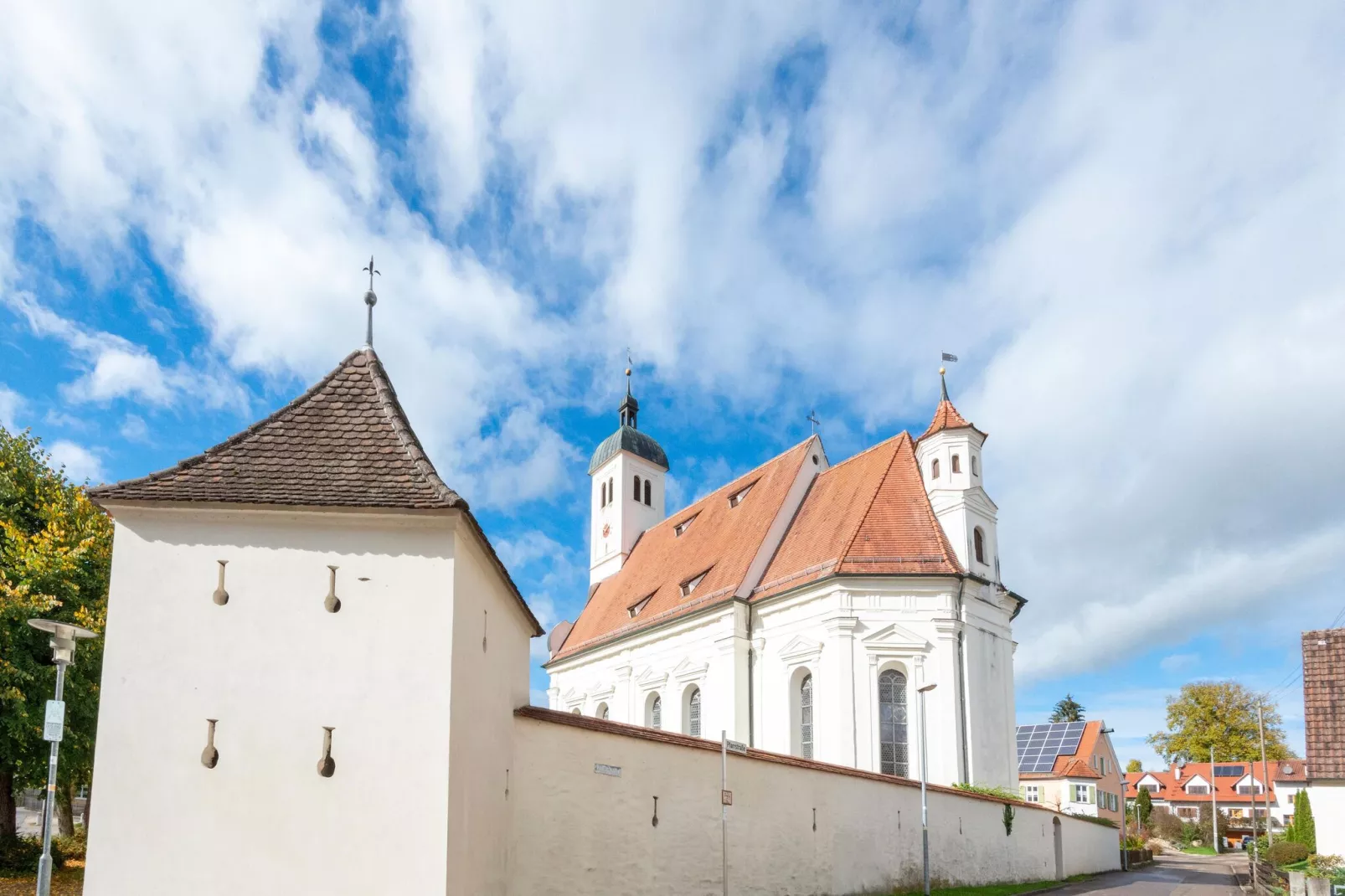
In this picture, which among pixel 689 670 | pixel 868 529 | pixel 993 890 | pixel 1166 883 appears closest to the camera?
pixel 993 890

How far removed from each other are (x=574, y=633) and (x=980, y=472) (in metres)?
22.4

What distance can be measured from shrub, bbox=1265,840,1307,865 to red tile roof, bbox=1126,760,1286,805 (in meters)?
59.5

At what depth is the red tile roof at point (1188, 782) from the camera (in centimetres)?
9094

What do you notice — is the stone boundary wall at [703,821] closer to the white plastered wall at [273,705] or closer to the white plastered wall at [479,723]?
the white plastered wall at [479,723]

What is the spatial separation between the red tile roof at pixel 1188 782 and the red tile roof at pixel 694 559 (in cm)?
6611

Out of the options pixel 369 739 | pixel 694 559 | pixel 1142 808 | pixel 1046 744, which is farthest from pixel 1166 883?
pixel 1142 808

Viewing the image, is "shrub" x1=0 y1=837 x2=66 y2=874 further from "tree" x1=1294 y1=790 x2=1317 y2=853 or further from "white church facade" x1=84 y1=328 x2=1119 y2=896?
"tree" x1=1294 y1=790 x2=1317 y2=853

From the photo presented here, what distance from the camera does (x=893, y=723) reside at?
29.5 metres

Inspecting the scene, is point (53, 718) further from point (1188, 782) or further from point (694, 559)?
point (1188, 782)

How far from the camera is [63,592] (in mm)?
20266

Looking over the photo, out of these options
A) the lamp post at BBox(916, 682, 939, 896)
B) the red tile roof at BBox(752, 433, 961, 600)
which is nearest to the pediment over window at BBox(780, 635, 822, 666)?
the red tile roof at BBox(752, 433, 961, 600)

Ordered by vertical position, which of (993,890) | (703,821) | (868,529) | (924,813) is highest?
(868,529)

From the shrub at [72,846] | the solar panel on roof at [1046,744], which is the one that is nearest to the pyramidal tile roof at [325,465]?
the shrub at [72,846]

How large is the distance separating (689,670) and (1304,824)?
75.1ft
